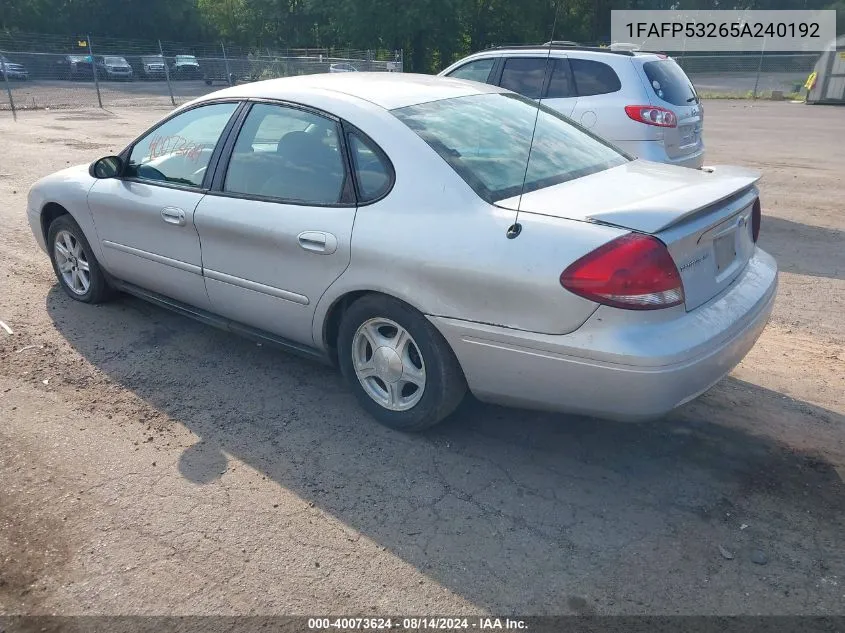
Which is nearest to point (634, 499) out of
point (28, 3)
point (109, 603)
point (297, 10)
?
point (109, 603)

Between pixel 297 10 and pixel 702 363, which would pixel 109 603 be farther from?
pixel 297 10

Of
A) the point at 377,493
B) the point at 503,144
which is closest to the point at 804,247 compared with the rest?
the point at 503,144

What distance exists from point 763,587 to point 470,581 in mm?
1052

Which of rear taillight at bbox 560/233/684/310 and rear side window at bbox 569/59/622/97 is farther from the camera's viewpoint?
rear side window at bbox 569/59/622/97

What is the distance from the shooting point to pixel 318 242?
11.7 feet

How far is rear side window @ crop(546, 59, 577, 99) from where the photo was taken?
26.7 ft

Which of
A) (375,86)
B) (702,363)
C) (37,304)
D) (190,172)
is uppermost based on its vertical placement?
(375,86)

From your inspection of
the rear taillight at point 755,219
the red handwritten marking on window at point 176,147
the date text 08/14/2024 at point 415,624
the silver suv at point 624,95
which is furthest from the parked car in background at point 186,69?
the date text 08/14/2024 at point 415,624

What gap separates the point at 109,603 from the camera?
260 centimetres

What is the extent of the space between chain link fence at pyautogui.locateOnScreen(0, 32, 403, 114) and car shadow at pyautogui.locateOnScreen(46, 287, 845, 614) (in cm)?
2089

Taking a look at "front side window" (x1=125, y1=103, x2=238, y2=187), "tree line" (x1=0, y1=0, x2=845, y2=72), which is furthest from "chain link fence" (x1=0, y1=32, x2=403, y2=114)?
"front side window" (x1=125, y1=103, x2=238, y2=187)

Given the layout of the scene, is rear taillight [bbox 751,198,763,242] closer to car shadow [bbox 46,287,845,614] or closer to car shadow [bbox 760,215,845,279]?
car shadow [bbox 46,287,845,614]

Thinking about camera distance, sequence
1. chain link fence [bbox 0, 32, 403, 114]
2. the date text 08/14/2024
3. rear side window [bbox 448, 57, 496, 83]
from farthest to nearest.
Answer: chain link fence [bbox 0, 32, 403, 114] → rear side window [bbox 448, 57, 496, 83] → the date text 08/14/2024

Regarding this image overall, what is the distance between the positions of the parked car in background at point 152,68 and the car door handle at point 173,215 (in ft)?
97.1
